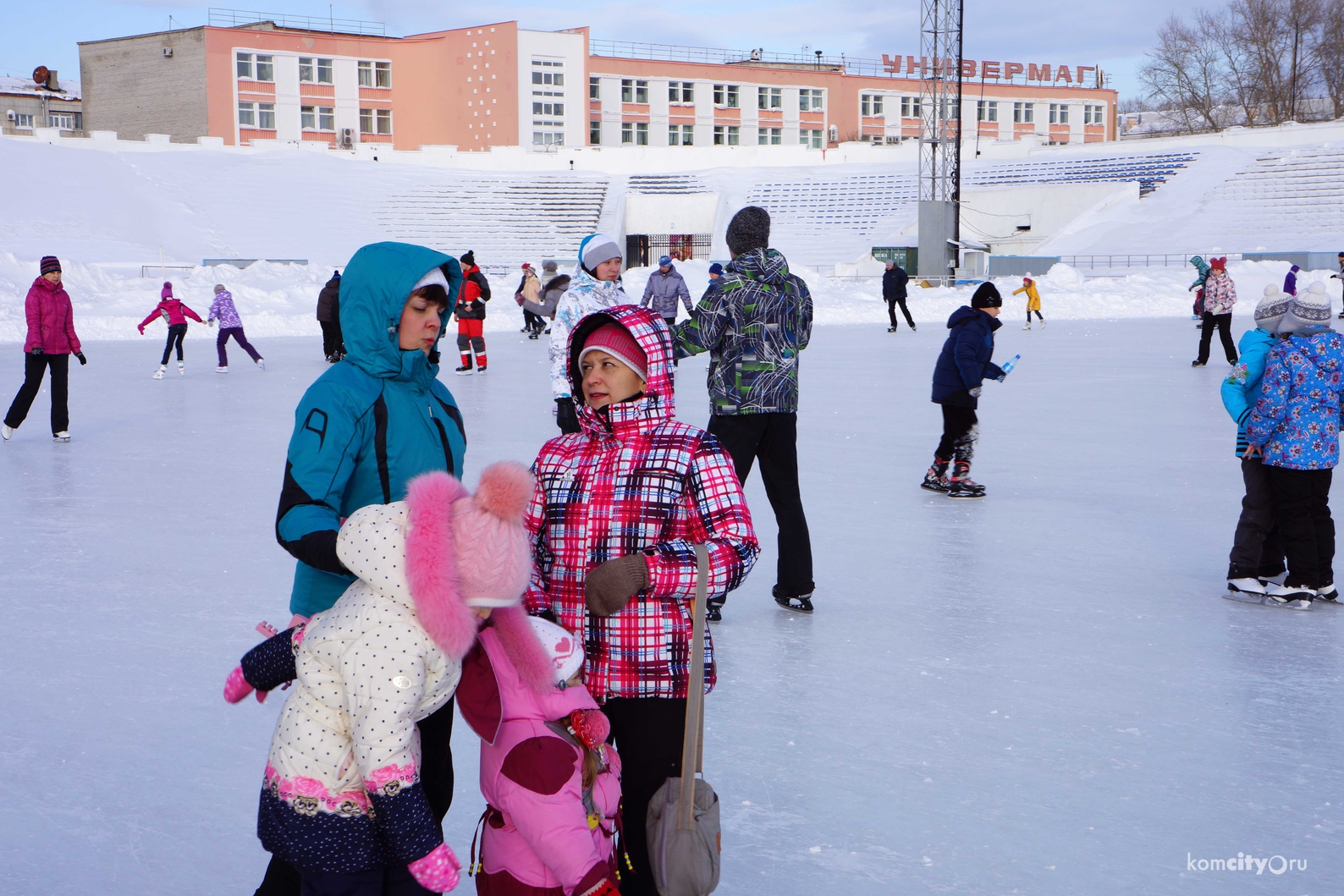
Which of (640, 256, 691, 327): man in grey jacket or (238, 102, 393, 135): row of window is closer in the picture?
(640, 256, 691, 327): man in grey jacket

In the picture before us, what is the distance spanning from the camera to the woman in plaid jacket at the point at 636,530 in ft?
6.91

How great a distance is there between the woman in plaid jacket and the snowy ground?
23.4 inches

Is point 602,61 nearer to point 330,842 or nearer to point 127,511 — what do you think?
point 127,511

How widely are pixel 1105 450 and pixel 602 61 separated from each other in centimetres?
5575

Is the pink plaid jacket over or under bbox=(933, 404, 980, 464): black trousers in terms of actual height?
over

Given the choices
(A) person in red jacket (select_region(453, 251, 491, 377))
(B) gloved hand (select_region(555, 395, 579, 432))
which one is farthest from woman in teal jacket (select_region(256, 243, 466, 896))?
(A) person in red jacket (select_region(453, 251, 491, 377))

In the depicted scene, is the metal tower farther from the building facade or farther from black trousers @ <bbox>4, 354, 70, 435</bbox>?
black trousers @ <bbox>4, 354, 70, 435</bbox>

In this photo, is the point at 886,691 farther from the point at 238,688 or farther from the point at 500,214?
the point at 500,214

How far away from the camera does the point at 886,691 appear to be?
3.74m

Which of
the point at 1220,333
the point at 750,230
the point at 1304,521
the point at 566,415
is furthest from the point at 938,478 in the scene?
the point at 1220,333

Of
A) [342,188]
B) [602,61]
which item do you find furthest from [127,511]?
[602,61]

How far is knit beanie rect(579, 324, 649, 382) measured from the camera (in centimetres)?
215

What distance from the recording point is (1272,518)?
190 inches

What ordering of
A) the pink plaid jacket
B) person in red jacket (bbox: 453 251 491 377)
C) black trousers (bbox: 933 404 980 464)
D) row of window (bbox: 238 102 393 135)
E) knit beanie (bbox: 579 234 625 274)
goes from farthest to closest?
row of window (bbox: 238 102 393 135), person in red jacket (bbox: 453 251 491 377), black trousers (bbox: 933 404 980 464), knit beanie (bbox: 579 234 625 274), the pink plaid jacket
